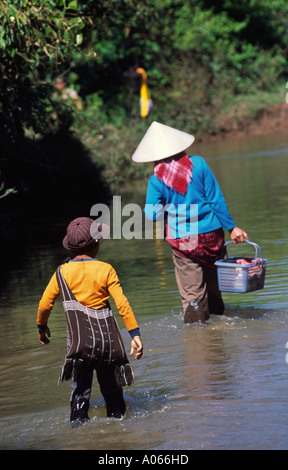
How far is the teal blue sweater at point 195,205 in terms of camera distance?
287 inches

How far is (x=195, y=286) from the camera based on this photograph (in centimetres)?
753

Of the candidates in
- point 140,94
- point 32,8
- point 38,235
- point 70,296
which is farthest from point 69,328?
point 140,94

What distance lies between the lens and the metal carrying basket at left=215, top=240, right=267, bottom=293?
717 centimetres

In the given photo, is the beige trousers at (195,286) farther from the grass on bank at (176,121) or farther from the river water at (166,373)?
the grass on bank at (176,121)

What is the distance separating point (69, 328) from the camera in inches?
211

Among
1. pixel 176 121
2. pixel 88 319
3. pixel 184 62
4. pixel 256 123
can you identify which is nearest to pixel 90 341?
pixel 88 319

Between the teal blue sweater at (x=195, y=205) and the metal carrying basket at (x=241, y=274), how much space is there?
1.06 ft

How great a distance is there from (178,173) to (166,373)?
1717 millimetres

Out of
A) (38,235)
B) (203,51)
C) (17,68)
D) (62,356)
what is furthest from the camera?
(203,51)

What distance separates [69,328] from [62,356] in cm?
196

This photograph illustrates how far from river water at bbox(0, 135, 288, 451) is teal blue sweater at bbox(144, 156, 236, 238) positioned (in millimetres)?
915

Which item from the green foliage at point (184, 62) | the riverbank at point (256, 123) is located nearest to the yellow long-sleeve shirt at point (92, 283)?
the green foliage at point (184, 62)

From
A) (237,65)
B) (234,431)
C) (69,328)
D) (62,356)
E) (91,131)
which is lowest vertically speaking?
(237,65)
